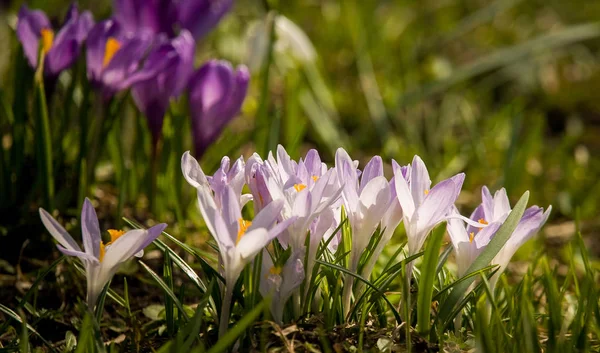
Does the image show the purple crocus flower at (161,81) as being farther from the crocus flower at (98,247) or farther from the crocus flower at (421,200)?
the crocus flower at (421,200)

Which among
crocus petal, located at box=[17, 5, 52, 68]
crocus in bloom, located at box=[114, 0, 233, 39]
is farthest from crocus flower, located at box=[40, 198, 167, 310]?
crocus in bloom, located at box=[114, 0, 233, 39]

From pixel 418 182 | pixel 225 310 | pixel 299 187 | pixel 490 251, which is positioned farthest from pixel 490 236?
pixel 225 310

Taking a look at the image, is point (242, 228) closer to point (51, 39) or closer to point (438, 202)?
point (438, 202)

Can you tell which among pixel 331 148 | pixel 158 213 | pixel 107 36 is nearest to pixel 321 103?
pixel 331 148

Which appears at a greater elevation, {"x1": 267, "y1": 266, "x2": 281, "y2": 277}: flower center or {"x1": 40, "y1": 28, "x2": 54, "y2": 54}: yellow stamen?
{"x1": 40, "y1": 28, "x2": 54, "y2": 54}: yellow stamen

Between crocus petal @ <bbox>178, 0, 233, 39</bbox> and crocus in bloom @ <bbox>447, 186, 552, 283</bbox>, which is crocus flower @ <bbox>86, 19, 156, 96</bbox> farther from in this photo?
crocus in bloom @ <bbox>447, 186, 552, 283</bbox>

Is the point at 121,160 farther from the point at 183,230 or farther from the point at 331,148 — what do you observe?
the point at 331,148
